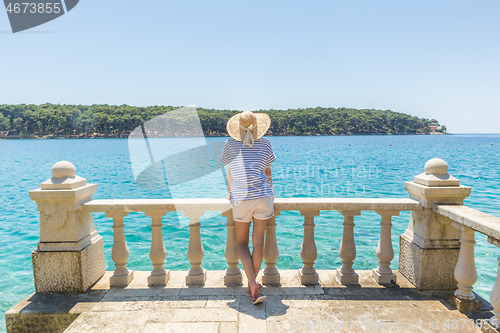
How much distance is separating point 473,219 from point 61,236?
4342 millimetres

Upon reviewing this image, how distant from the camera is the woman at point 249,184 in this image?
3.46 metres

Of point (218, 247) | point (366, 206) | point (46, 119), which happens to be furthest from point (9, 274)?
point (46, 119)

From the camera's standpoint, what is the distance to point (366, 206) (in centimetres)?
394

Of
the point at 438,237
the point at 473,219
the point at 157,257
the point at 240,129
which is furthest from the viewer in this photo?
the point at 157,257

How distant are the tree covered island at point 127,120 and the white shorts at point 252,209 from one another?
7651 centimetres

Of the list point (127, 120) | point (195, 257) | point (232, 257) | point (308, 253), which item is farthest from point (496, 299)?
point (127, 120)

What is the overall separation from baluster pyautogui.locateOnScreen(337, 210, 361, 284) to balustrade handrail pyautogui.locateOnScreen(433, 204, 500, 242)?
3.02 ft

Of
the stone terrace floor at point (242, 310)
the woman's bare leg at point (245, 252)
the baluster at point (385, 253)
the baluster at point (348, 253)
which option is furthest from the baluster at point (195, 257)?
the baluster at point (385, 253)

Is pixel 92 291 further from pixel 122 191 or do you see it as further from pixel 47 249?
pixel 122 191

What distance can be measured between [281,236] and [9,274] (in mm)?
7815

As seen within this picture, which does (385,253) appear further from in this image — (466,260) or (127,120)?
(127,120)

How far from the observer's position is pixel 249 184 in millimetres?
3451

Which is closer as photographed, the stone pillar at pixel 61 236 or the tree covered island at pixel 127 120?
the stone pillar at pixel 61 236

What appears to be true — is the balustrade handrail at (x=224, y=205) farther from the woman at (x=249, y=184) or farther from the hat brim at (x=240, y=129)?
the hat brim at (x=240, y=129)
